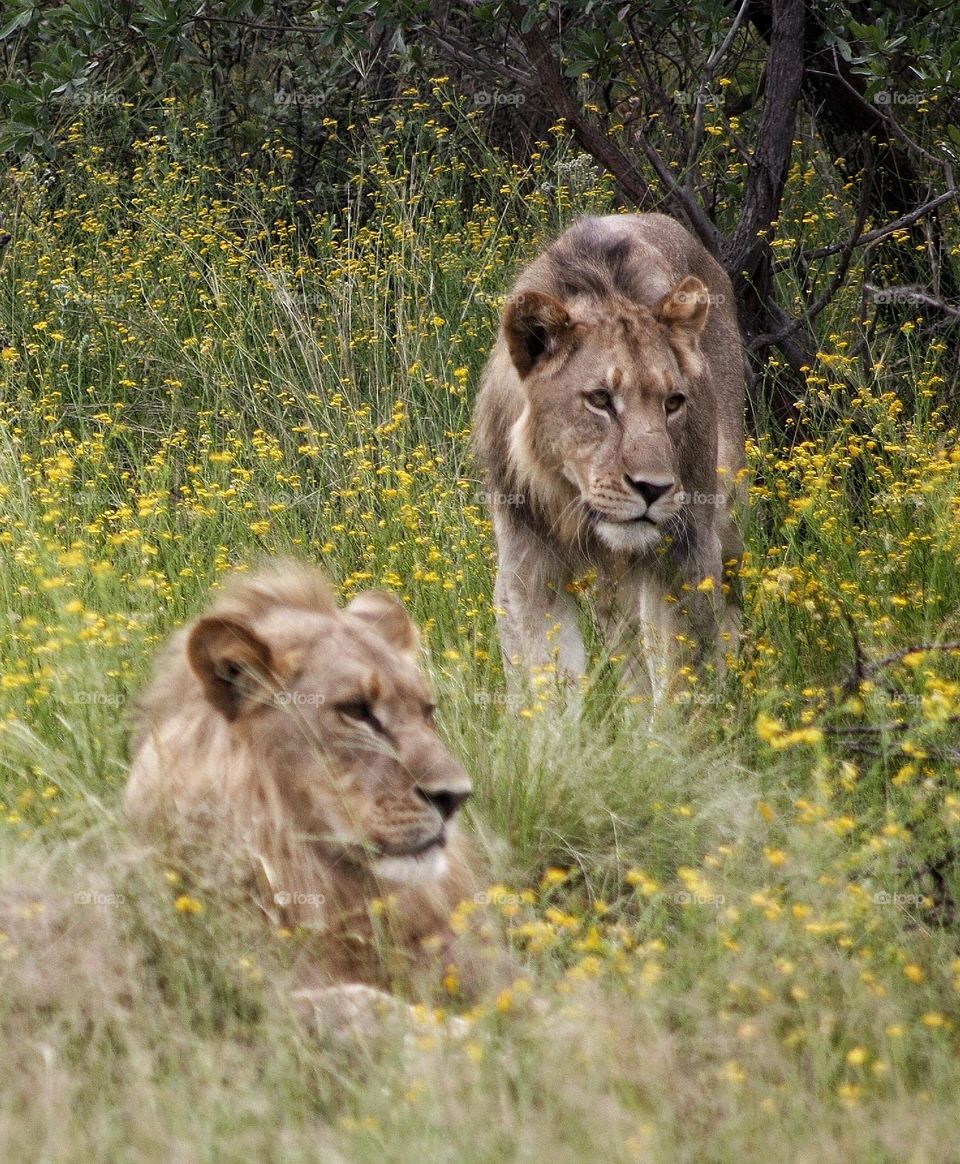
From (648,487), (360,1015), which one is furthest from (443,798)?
(648,487)

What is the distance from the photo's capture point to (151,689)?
3932mm

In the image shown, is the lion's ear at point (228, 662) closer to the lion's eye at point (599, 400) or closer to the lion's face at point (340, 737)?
the lion's face at point (340, 737)

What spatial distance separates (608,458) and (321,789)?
82.5 inches

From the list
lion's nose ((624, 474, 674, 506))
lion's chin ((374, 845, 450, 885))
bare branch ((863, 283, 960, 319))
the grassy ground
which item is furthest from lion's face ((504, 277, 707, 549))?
lion's chin ((374, 845, 450, 885))

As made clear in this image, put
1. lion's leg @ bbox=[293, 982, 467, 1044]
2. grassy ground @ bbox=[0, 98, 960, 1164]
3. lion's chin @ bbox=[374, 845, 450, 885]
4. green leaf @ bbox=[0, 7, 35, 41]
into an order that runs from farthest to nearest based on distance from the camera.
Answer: green leaf @ bbox=[0, 7, 35, 41] → lion's chin @ bbox=[374, 845, 450, 885] → lion's leg @ bbox=[293, 982, 467, 1044] → grassy ground @ bbox=[0, 98, 960, 1164]

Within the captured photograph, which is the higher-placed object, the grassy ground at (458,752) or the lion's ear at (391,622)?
the lion's ear at (391,622)

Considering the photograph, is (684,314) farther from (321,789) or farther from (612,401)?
(321,789)

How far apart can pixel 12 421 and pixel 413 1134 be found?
5.20m

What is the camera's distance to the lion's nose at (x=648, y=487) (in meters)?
5.19

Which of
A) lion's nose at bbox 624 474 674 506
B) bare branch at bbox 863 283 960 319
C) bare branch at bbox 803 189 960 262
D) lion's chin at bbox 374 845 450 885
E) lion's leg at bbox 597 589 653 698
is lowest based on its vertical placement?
lion's leg at bbox 597 589 653 698

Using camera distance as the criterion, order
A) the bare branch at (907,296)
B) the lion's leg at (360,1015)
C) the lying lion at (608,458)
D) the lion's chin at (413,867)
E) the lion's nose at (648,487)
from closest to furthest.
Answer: the lion's leg at (360,1015) → the lion's chin at (413,867) → the lion's nose at (648,487) → the lying lion at (608,458) → the bare branch at (907,296)

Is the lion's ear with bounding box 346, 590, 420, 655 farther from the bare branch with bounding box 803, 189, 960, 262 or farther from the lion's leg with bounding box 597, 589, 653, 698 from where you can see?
the bare branch with bounding box 803, 189, 960, 262

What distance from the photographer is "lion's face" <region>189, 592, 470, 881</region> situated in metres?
3.44

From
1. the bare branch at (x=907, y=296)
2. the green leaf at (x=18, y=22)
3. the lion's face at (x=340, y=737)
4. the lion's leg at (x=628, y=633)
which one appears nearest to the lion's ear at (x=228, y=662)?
the lion's face at (x=340, y=737)
